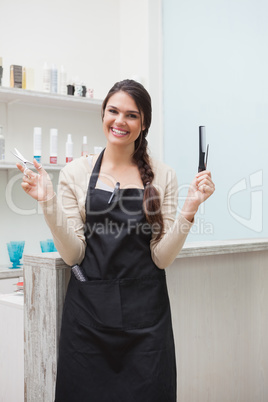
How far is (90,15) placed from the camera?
3551 millimetres

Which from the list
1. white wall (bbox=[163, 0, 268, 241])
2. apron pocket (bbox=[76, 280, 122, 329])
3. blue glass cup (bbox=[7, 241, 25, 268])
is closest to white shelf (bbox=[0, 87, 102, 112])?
white wall (bbox=[163, 0, 268, 241])

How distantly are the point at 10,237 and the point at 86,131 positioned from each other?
0.93 m

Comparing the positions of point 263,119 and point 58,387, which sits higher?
point 263,119

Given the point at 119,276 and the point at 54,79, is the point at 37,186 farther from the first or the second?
the point at 54,79

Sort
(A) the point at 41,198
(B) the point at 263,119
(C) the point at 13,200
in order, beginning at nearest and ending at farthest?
(A) the point at 41,198 < (B) the point at 263,119 < (C) the point at 13,200

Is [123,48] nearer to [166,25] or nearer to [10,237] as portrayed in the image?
[166,25]

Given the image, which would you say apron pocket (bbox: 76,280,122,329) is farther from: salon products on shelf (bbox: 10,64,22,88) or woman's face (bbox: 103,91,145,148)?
salon products on shelf (bbox: 10,64,22,88)

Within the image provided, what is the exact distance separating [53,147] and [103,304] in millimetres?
1949

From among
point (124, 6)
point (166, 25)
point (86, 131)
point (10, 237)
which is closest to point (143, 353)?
point (10, 237)

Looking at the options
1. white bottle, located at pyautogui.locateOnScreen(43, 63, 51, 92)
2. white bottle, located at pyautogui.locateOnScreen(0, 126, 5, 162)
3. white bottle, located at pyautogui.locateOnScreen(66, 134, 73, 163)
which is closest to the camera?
white bottle, located at pyautogui.locateOnScreen(0, 126, 5, 162)

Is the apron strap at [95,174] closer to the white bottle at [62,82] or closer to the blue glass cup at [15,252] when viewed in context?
the blue glass cup at [15,252]

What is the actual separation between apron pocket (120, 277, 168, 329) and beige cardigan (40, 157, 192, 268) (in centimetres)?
8

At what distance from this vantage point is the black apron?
4.43 feet

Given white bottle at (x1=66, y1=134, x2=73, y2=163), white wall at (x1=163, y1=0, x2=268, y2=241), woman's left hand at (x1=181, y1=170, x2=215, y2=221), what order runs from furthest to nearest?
white bottle at (x1=66, y1=134, x2=73, y2=163), white wall at (x1=163, y1=0, x2=268, y2=241), woman's left hand at (x1=181, y1=170, x2=215, y2=221)
